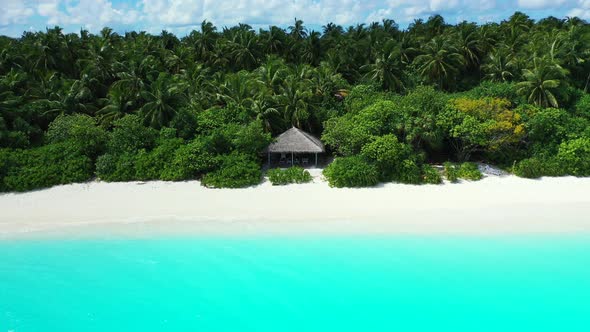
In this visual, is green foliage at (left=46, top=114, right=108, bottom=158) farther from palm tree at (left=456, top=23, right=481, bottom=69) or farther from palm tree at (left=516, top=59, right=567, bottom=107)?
palm tree at (left=456, top=23, right=481, bottom=69)

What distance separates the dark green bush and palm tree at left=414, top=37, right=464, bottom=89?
23.4m

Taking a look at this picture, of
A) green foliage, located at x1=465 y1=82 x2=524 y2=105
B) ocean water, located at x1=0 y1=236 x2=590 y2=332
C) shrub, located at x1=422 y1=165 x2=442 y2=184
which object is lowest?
ocean water, located at x1=0 y1=236 x2=590 y2=332

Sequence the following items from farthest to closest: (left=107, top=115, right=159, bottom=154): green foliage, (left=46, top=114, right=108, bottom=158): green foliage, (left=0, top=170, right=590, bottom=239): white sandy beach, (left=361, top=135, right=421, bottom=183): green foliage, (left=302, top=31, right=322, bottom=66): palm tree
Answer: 1. (left=302, top=31, right=322, bottom=66): palm tree
2. (left=107, top=115, right=159, bottom=154): green foliage
3. (left=46, top=114, right=108, bottom=158): green foliage
4. (left=361, top=135, right=421, bottom=183): green foliage
5. (left=0, top=170, right=590, bottom=239): white sandy beach

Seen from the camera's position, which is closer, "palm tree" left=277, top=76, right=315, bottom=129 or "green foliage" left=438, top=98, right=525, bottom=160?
"green foliage" left=438, top=98, right=525, bottom=160

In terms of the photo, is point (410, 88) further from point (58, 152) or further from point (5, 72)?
point (5, 72)

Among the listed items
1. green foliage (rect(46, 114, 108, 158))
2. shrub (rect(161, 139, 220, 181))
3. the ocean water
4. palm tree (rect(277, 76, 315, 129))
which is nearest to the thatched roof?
palm tree (rect(277, 76, 315, 129))

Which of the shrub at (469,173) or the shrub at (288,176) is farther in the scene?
the shrub at (469,173)

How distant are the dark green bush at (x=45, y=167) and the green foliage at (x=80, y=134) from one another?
0.53m

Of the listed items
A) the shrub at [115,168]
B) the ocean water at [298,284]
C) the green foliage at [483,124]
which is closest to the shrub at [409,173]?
the green foliage at [483,124]

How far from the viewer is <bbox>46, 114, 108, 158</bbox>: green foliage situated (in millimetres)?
27578

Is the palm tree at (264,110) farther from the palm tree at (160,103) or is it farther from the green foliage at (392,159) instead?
the green foliage at (392,159)

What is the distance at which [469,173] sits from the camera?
2703 centimetres

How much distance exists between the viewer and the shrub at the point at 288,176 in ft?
87.7

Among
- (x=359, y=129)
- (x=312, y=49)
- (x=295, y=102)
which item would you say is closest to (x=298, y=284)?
(x=359, y=129)
